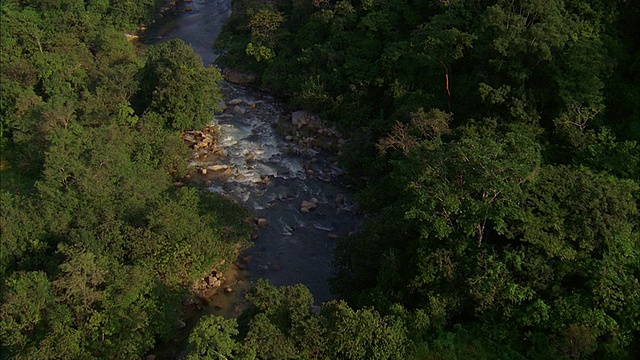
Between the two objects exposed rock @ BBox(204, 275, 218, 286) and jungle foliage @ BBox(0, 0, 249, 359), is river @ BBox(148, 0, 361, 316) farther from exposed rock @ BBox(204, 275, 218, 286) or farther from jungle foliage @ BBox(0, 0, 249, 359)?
jungle foliage @ BBox(0, 0, 249, 359)

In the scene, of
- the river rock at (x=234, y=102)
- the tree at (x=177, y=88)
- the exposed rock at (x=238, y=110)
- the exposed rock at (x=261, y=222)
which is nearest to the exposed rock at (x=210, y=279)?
the exposed rock at (x=261, y=222)

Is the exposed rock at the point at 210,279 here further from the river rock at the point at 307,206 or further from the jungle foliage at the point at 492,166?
the river rock at the point at 307,206

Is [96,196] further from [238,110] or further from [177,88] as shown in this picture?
[238,110]

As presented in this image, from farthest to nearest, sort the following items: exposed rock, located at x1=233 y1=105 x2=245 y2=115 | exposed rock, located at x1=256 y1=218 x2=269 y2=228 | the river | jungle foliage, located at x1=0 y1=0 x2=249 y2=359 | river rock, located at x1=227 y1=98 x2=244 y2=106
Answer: river rock, located at x1=227 y1=98 x2=244 y2=106
exposed rock, located at x1=233 y1=105 x2=245 y2=115
exposed rock, located at x1=256 y1=218 x2=269 y2=228
the river
jungle foliage, located at x1=0 y1=0 x2=249 y2=359

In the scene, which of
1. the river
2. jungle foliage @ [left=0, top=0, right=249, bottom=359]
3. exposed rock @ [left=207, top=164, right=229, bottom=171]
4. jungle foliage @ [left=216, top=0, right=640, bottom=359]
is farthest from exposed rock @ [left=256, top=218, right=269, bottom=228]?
jungle foliage @ [left=216, top=0, right=640, bottom=359]

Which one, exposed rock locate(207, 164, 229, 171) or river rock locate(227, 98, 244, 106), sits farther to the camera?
river rock locate(227, 98, 244, 106)

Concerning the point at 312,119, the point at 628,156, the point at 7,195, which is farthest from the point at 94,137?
the point at 628,156

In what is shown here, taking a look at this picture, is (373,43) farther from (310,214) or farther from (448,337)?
(448,337)

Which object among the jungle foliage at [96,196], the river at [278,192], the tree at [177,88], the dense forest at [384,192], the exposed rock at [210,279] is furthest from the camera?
the tree at [177,88]
